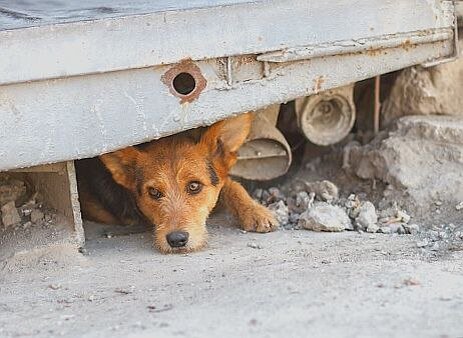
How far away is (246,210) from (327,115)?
1292mm

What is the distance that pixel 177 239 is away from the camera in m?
5.29

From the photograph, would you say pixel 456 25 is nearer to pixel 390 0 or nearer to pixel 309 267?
pixel 390 0

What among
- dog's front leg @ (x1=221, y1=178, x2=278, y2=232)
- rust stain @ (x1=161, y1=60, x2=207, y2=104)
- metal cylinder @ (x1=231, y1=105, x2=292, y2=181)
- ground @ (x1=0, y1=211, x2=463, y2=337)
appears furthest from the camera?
metal cylinder @ (x1=231, y1=105, x2=292, y2=181)

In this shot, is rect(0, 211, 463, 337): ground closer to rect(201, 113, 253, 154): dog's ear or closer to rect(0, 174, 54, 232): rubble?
rect(0, 174, 54, 232): rubble

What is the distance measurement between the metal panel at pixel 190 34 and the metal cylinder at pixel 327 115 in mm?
1057

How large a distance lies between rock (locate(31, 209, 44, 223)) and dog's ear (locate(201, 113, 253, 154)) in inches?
48.0

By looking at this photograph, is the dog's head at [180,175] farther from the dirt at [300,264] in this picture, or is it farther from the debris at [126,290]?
the debris at [126,290]

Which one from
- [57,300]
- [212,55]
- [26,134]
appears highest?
[212,55]

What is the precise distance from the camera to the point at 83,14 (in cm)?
495

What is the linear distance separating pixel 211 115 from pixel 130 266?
1071 millimetres

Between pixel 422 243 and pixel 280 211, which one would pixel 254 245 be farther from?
pixel 422 243

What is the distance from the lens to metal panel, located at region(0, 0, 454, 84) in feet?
15.3

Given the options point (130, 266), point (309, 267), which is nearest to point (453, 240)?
point (309, 267)

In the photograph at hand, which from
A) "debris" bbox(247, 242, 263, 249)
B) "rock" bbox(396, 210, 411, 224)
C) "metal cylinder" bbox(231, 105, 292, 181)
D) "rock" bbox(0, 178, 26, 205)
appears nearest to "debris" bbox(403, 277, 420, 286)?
"debris" bbox(247, 242, 263, 249)
